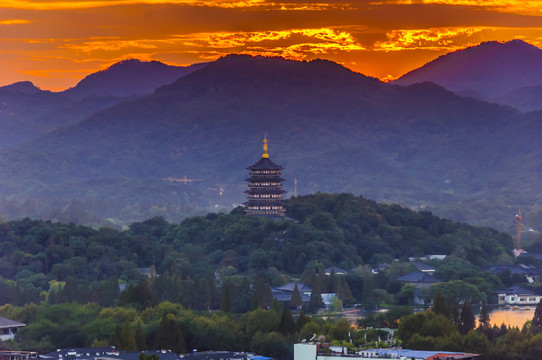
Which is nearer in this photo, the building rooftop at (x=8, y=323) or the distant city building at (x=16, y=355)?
the distant city building at (x=16, y=355)

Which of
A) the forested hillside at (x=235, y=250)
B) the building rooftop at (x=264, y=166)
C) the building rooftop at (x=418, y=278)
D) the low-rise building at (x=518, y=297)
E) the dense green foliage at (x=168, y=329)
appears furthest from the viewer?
the building rooftop at (x=264, y=166)

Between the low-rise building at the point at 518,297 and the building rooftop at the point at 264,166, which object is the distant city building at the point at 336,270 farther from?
the building rooftop at the point at 264,166

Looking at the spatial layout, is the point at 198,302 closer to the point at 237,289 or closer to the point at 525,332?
the point at 237,289

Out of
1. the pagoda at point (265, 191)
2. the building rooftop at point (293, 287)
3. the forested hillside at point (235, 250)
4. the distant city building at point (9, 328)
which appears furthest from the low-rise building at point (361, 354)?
the pagoda at point (265, 191)

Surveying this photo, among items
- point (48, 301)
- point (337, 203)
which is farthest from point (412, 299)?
point (337, 203)

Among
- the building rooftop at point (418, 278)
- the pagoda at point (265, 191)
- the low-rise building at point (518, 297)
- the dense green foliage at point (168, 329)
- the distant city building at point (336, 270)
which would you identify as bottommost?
the dense green foliage at point (168, 329)

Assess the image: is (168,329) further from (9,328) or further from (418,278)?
(418,278)

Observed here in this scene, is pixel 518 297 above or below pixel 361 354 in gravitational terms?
above

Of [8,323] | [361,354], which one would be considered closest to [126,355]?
[361,354]
